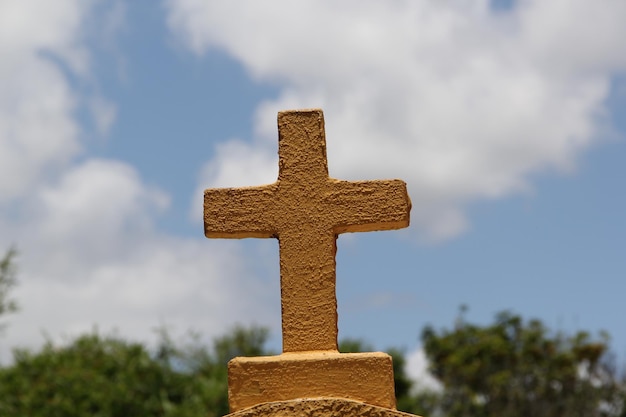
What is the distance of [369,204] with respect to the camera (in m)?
5.09

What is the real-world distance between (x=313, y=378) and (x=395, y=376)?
16.3 meters

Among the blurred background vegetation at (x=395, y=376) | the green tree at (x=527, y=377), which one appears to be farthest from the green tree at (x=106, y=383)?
the green tree at (x=527, y=377)

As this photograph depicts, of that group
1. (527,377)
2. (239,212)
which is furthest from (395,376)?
(239,212)

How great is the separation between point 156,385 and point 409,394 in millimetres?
7011

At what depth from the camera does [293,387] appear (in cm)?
480

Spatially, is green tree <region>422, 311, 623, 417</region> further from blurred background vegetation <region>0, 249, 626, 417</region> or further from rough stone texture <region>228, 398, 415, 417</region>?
rough stone texture <region>228, 398, 415, 417</region>

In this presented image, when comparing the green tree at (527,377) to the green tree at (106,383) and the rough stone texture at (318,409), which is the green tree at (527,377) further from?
the rough stone texture at (318,409)

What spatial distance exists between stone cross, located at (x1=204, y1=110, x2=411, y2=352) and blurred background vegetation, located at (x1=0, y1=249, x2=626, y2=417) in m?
10.4

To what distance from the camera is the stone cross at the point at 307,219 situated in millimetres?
5031

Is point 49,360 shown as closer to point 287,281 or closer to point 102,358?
point 102,358

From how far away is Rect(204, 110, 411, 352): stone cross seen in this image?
503cm

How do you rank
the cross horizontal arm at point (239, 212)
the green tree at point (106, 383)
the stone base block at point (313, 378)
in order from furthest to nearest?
the green tree at point (106, 383), the cross horizontal arm at point (239, 212), the stone base block at point (313, 378)

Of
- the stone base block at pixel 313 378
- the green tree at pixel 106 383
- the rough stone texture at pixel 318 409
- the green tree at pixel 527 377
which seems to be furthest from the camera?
the green tree at pixel 527 377

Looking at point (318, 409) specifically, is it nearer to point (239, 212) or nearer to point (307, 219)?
point (307, 219)
